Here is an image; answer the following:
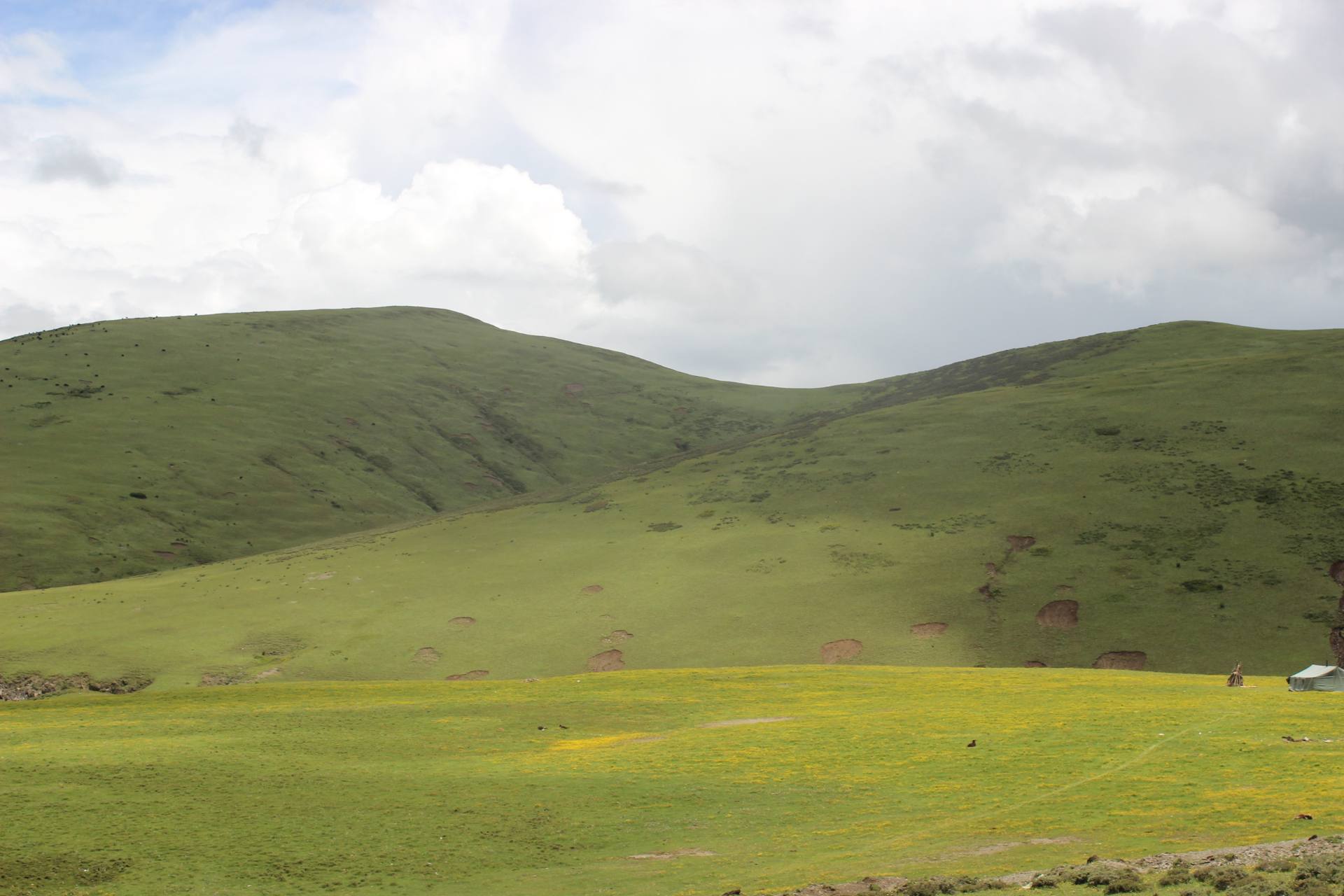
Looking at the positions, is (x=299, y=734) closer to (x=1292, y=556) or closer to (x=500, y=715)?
(x=500, y=715)

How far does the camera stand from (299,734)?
104 feet

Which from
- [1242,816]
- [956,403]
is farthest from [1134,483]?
[1242,816]

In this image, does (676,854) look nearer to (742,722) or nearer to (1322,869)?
(1322,869)

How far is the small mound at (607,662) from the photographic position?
55875 mm

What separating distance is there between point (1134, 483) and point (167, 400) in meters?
101

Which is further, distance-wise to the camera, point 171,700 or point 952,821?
point 171,700

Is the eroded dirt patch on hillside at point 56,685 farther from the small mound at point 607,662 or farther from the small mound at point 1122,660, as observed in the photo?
the small mound at point 1122,660

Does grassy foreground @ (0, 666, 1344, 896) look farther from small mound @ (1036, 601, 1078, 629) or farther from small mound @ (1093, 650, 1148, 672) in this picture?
small mound @ (1036, 601, 1078, 629)

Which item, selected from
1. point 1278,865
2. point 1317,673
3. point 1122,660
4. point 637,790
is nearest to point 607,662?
point 1122,660

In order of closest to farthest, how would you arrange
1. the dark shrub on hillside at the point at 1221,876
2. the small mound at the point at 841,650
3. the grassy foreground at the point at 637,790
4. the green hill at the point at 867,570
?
the dark shrub on hillside at the point at 1221,876, the grassy foreground at the point at 637,790, the green hill at the point at 867,570, the small mound at the point at 841,650

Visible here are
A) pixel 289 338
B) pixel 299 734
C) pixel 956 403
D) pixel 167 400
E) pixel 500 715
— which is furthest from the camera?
pixel 289 338

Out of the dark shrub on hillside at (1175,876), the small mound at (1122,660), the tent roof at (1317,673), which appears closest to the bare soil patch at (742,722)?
the dark shrub on hillside at (1175,876)

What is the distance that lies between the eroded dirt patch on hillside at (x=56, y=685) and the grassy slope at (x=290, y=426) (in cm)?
3581

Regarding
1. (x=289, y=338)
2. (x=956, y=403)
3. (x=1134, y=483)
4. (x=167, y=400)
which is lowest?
(x=1134, y=483)
